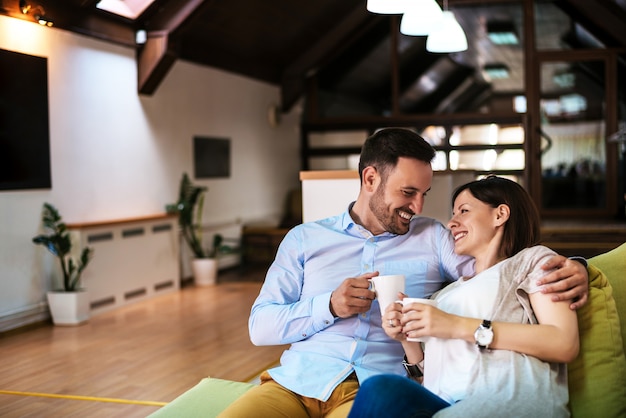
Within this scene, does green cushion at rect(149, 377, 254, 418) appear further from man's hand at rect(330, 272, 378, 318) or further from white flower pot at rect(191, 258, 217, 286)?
white flower pot at rect(191, 258, 217, 286)

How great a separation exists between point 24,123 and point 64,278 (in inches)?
50.2

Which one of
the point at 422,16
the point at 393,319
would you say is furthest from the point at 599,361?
the point at 422,16

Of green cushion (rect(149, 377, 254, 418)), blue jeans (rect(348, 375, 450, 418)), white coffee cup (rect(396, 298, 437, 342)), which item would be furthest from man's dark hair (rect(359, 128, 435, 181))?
green cushion (rect(149, 377, 254, 418))

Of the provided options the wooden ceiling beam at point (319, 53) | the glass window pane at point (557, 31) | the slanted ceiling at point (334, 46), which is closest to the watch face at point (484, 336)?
the slanted ceiling at point (334, 46)

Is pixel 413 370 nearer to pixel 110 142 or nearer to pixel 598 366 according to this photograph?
pixel 598 366

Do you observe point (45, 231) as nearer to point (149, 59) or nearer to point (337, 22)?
point (149, 59)

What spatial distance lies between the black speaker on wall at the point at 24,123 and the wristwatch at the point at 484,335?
15.4 feet

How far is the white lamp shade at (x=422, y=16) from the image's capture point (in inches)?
178

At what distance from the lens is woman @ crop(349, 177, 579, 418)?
1768mm

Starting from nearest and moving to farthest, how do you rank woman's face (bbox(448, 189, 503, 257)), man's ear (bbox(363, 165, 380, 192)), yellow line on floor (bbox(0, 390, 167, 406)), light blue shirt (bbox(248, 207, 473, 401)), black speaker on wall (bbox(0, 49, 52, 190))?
woman's face (bbox(448, 189, 503, 257))
light blue shirt (bbox(248, 207, 473, 401))
man's ear (bbox(363, 165, 380, 192))
yellow line on floor (bbox(0, 390, 167, 406))
black speaker on wall (bbox(0, 49, 52, 190))

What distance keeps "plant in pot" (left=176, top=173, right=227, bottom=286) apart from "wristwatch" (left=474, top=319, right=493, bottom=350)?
636cm

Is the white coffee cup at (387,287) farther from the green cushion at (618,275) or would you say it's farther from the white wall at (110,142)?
the white wall at (110,142)

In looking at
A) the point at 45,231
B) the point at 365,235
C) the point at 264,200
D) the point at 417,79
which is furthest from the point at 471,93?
the point at 365,235

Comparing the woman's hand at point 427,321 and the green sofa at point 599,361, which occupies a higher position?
the woman's hand at point 427,321
